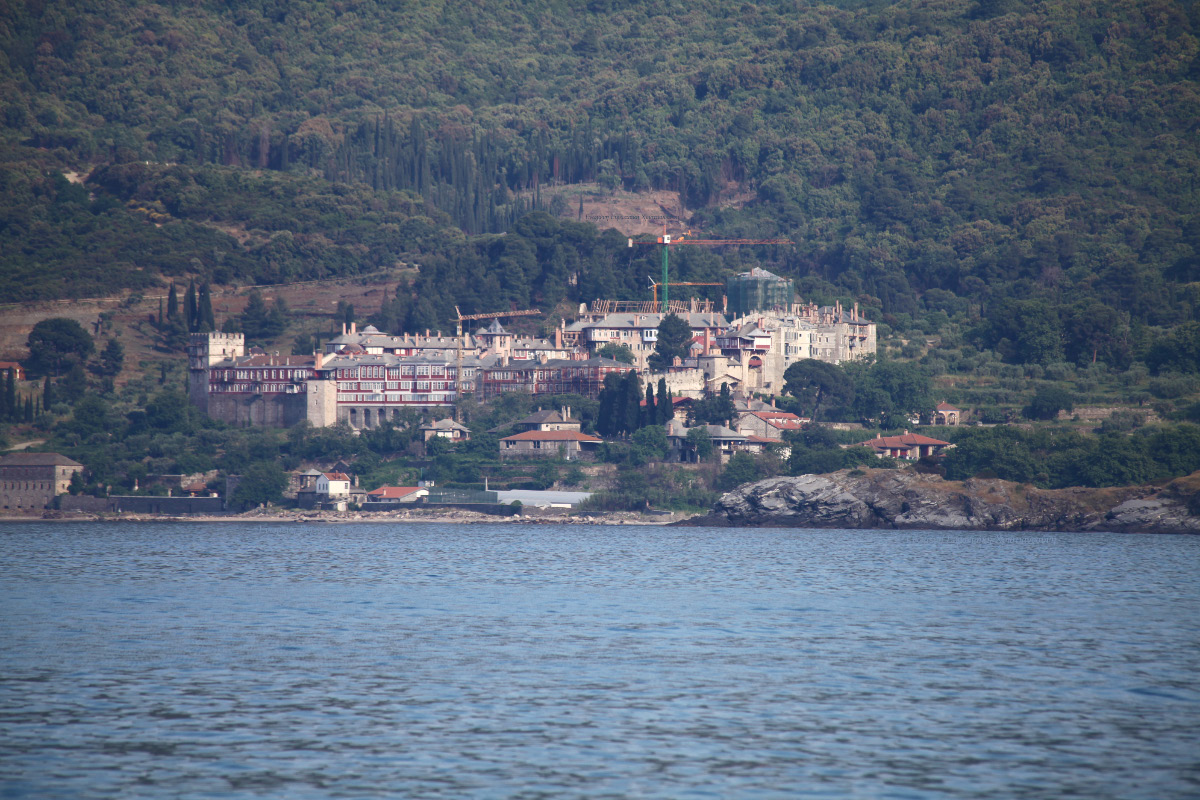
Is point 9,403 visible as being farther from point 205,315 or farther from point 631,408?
point 631,408

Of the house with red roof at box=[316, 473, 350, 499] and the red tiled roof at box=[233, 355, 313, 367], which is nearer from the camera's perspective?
the house with red roof at box=[316, 473, 350, 499]

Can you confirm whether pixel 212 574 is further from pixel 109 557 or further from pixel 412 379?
pixel 412 379

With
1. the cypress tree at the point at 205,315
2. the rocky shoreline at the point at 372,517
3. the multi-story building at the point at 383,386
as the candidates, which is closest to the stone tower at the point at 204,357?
the cypress tree at the point at 205,315

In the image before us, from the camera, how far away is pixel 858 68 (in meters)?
186

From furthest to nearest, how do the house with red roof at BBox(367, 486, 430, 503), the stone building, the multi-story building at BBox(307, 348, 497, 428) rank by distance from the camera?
the multi-story building at BBox(307, 348, 497, 428)
the stone building
the house with red roof at BBox(367, 486, 430, 503)

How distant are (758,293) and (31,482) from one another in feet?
189

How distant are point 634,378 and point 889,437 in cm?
1568

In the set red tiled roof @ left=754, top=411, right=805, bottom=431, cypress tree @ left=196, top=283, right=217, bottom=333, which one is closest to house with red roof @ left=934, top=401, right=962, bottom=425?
red tiled roof @ left=754, top=411, right=805, bottom=431

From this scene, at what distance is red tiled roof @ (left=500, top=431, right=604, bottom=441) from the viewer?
93562mm

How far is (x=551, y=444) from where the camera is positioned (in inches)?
3691

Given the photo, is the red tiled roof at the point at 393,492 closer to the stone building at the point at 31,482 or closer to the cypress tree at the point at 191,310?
the stone building at the point at 31,482

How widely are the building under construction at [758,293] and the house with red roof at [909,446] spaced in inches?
1342

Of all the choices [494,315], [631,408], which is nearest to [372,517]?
[631,408]

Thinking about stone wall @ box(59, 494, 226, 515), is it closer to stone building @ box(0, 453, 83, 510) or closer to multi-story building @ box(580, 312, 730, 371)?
stone building @ box(0, 453, 83, 510)
